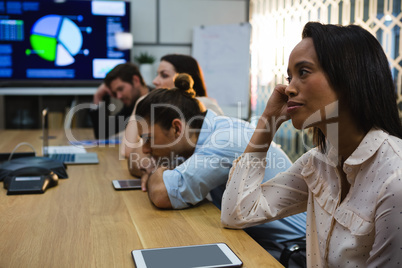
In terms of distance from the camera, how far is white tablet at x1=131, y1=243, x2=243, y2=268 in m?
0.88

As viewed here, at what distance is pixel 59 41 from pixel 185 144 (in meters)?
3.12

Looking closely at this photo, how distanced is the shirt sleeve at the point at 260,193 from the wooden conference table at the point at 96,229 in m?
0.08

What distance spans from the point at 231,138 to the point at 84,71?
3.19m

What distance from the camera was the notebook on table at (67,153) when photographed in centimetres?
213

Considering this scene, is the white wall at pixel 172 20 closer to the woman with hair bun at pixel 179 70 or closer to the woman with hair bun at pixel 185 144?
the woman with hair bun at pixel 179 70

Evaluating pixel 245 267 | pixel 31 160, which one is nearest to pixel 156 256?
pixel 245 267

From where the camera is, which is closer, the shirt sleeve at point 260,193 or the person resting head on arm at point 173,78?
the shirt sleeve at point 260,193

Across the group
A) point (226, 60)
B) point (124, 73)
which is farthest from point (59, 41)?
point (226, 60)

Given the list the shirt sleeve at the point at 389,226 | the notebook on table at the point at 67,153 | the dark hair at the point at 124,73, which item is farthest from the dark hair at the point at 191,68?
the shirt sleeve at the point at 389,226

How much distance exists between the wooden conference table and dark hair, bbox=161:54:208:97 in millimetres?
1199

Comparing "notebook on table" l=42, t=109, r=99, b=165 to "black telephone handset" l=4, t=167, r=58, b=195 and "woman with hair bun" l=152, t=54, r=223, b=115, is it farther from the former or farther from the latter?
"woman with hair bun" l=152, t=54, r=223, b=115

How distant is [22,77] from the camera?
13.7 ft

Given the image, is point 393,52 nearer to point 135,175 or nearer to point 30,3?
point 135,175

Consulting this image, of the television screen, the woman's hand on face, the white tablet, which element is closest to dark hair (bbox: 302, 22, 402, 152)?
the woman's hand on face
